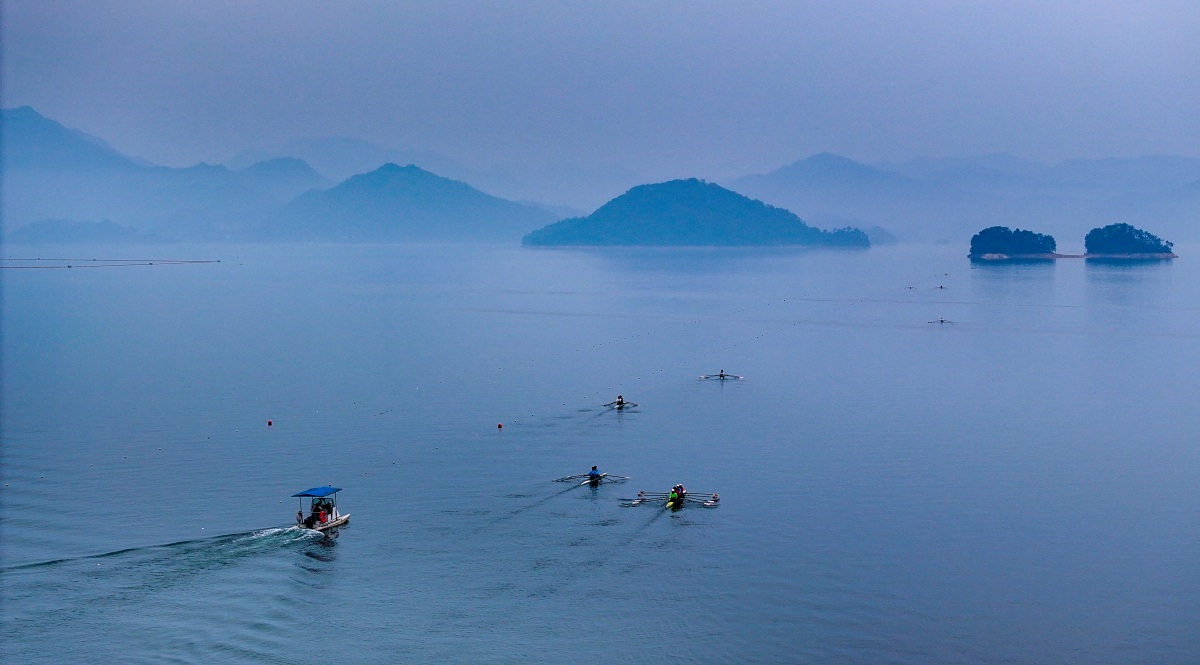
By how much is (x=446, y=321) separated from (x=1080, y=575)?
94.7 metres

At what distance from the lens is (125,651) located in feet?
97.9

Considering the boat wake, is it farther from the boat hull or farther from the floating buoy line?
the floating buoy line

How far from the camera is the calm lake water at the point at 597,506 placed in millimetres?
31984

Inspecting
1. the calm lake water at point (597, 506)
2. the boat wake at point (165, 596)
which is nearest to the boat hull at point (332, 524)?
the boat wake at point (165, 596)

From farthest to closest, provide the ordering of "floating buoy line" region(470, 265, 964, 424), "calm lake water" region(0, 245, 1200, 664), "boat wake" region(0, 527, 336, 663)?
"floating buoy line" region(470, 265, 964, 424) → "calm lake water" region(0, 245, 1200, 664) → "boat wake" region(0, 527, 336, 663)

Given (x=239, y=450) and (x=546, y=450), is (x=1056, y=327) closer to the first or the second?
(x=546, y=450)

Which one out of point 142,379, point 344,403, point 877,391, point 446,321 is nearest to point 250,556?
point 344,403

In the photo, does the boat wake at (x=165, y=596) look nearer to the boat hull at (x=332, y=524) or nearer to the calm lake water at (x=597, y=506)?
the calm lake water at (x=597, y=506)

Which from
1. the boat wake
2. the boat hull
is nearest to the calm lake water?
the boat wake

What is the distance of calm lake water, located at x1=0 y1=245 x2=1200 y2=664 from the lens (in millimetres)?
31984

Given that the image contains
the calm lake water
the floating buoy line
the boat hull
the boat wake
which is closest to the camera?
the boat wake

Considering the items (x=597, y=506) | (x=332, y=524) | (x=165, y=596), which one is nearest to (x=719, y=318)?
(x=597, y=506)

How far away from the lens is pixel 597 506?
44.2 metres

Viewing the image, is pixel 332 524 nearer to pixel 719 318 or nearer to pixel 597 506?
pixel 597 506
